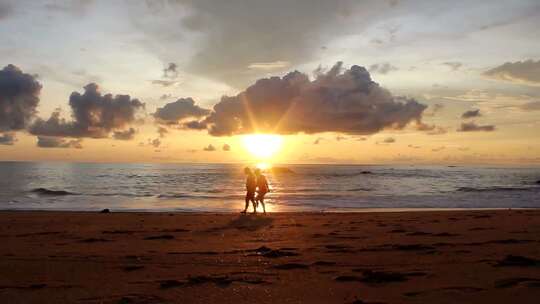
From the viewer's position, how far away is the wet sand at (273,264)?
670 centimetres

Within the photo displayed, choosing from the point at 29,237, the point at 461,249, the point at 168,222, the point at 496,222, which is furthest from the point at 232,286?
the point at 496,222

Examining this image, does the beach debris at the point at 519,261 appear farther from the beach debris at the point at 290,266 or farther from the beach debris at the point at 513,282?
the beach debris at the point at 290,266

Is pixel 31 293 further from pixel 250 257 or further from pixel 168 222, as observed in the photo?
pixel 168 222

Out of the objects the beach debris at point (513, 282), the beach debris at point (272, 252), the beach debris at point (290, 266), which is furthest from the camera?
the beach debris at point (272, 252)

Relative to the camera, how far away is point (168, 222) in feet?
57.7

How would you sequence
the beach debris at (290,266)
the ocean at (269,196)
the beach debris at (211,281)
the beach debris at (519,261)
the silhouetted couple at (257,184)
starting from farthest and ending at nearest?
the ocean at (269,196) < the silhouetted couple at (257,184) < the beach debris at (290,266) < the beach debris at (519,261) < the beach debris at (211,281)

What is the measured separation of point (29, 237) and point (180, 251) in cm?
556

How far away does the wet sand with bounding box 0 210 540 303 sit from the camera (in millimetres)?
6703

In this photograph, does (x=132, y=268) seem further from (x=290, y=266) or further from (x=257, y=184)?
(x=257, y=184)

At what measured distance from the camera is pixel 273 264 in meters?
8.94

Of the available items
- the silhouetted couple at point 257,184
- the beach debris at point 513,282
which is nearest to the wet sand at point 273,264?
the beach debris at point 513,282

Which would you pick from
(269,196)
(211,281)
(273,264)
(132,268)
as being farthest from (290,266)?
(269,196)

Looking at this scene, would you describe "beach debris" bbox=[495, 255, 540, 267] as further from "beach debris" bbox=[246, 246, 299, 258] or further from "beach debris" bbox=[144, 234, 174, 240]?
"beach debris" bbox=[144, 234, 174, 240]

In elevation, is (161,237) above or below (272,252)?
below
